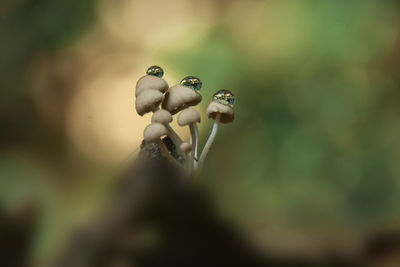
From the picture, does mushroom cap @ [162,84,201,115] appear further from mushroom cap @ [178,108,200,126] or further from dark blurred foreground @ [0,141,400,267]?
dark blurred foreground @ [0,141,400,267]

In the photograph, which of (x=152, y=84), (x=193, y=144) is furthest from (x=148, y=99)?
(x=193, y=144)

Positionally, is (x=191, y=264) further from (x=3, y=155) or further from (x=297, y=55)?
(x=297, y=55)

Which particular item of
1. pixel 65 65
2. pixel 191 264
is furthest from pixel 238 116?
pixel 191 264

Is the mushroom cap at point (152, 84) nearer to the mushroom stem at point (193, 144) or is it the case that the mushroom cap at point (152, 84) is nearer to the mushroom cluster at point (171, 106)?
the mushroom cluster at point (171, 106)

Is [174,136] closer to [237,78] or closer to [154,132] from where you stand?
[154,132]

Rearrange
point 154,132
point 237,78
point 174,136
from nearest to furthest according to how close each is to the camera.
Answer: point 154,132 < point 174,136 < point 237,78

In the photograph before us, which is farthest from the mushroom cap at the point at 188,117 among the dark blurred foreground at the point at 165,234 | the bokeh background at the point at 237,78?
the bokeh background at the point at 237,78
